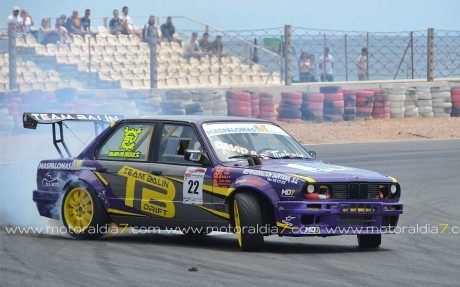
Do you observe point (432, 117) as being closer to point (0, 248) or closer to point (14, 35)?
point (14, 35)

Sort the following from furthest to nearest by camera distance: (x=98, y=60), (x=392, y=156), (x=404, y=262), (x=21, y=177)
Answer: (x=98, y=60)
(x=392, y=156)
(x=21, y=177)
(x=404, y=262)

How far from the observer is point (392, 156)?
20.7 meters

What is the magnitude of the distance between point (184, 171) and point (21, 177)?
19.8 feet

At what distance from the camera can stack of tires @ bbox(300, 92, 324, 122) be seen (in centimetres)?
2575

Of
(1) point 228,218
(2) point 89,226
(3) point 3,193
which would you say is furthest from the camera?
(3) point 3,193

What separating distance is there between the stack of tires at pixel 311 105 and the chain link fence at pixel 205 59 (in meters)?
1.89

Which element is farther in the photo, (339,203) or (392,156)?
(392,156)

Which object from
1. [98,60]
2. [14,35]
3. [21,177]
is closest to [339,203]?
[21,177]

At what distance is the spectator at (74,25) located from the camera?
2673cm

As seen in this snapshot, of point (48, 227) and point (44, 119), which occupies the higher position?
point (44, 119)

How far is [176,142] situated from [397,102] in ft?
55.4

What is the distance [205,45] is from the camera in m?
28.5

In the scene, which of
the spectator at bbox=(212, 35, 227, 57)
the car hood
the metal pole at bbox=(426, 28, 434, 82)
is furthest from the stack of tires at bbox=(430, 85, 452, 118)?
the car hood

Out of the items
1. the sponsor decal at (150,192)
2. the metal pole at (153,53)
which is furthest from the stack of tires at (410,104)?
the sponsor decal at (150,192)
